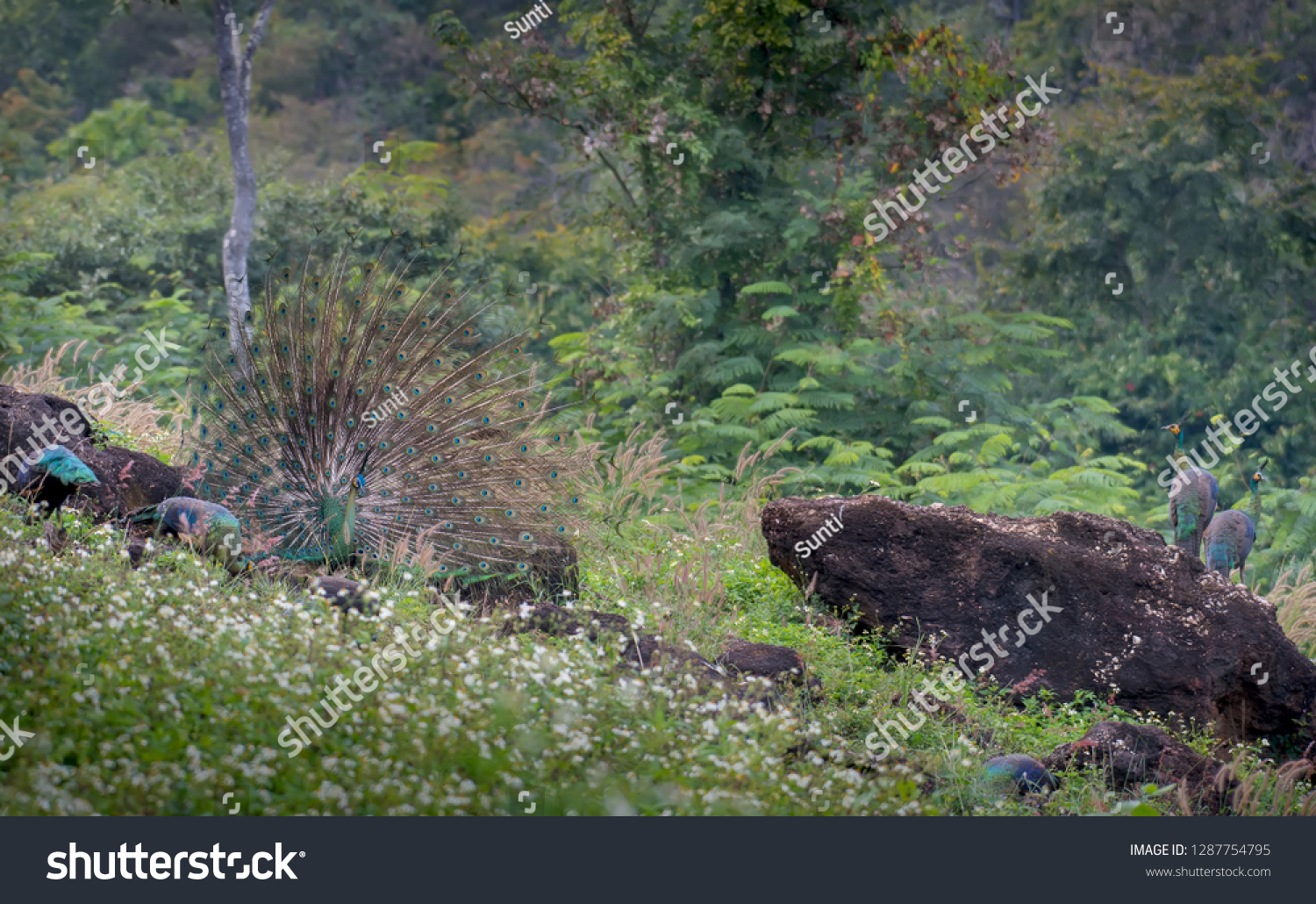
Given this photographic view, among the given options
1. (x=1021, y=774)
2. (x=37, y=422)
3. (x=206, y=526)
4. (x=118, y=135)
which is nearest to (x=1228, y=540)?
(x=1021, y=774)

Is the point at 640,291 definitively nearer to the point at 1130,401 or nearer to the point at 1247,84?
the point at 1130,401

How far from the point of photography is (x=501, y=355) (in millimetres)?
6184

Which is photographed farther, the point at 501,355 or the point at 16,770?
the point at 501,355

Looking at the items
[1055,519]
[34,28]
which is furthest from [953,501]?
[34,28]

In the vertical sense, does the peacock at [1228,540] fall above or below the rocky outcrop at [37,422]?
above

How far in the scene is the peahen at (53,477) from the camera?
17.5 ft

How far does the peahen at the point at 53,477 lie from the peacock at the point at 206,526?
445mm

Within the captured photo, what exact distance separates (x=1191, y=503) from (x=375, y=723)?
485cm

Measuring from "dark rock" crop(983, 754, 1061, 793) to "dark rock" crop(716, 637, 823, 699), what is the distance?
34.4 inches

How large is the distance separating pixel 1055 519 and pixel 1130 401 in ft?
30.0

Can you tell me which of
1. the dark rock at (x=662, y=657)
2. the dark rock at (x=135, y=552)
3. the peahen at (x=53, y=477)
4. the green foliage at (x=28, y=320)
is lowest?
the dark rock at (x=135, y=552)

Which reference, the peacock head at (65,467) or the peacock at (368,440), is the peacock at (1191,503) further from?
the peacock head at (65,467)

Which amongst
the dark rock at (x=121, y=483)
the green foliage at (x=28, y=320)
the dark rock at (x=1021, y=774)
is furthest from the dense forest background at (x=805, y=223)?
the dark rock at (x=1021, y=774)

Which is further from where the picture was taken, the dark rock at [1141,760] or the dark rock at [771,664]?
the dark rock at [771,664]
